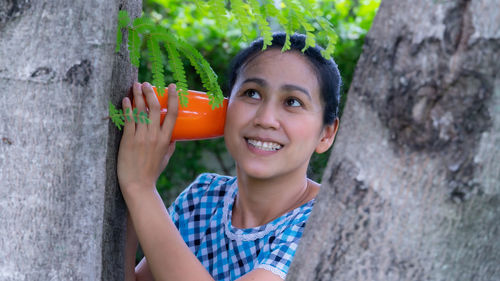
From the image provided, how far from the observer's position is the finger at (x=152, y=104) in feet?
5.80

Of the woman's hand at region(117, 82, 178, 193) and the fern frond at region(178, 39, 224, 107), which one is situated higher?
the fern frond at region(178, 39, 224, 107)

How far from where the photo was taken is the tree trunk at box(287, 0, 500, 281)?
94cm

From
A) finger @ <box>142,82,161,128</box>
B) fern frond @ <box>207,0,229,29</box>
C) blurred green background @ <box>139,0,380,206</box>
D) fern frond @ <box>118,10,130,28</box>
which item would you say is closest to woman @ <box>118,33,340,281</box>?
finger @ <box>142,82,161,128</box>

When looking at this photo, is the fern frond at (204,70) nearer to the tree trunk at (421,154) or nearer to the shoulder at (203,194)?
the shoulder at (203,194)

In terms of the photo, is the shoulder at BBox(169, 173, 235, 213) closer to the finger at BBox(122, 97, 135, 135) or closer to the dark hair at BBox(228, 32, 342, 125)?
the dark hair at BBox(228, 32, 342, 125)

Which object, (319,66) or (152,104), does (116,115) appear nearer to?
(152,104)

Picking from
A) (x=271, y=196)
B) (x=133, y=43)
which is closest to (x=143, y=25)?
(x=133, y=43)

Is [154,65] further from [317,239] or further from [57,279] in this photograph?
[317,239]

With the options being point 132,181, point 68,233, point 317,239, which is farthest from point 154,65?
point 317,239

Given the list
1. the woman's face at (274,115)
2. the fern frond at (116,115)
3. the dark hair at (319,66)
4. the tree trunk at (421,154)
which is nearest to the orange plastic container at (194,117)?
the woman's face at (274,115)

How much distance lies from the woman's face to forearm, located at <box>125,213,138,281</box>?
1.50 feet

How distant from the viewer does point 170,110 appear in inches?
72.9

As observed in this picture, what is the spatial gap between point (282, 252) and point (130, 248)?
0.56m

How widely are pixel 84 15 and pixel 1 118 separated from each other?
0.27 metres
